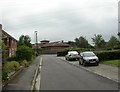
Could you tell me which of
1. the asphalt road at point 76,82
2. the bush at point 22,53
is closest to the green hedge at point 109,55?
the bush at point 22,53

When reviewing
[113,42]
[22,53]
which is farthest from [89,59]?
[113,42]

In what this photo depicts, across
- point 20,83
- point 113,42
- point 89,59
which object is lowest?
point 20,83

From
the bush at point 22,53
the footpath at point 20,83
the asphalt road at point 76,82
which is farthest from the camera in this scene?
the bush at point 22,53

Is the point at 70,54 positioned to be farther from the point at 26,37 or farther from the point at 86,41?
the point at 86,41

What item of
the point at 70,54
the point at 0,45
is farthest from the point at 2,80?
the point at 70,54

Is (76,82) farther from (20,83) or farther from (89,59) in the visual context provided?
(89,59)

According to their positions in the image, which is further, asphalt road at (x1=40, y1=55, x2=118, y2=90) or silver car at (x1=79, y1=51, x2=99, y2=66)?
silver car at (x1=79, y1=51, x2=99, y2=66)

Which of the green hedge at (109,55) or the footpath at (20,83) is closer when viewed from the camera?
the footpath at (20,83)

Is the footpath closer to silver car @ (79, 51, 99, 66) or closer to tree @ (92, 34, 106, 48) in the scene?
silver car @ (79, 51, 99, 66)

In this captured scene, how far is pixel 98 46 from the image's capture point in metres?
98.3

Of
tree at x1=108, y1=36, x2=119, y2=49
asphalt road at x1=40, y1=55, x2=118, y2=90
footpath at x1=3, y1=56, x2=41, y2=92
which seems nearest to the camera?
asphalt road at x1=40, y1=55, x2=118, y2=90

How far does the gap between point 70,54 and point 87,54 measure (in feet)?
46.4

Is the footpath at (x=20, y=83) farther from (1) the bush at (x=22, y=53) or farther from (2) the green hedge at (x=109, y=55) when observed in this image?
(1) the bush at (x=22, y=53)

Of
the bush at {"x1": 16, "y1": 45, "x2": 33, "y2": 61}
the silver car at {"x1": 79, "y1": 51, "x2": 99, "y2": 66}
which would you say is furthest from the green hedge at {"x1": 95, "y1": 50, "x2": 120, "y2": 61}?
the bush at {"x1": 16, "y1": 45, "x2": 33, "y2": 61}
